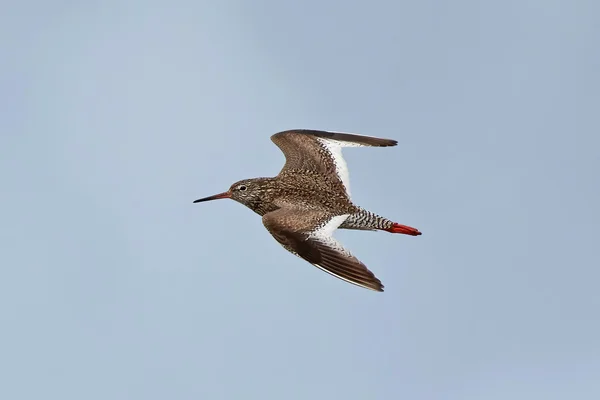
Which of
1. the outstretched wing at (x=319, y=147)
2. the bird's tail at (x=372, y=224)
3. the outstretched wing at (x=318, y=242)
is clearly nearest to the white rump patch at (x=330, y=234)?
the outstretched wing at (x=318, y=242)

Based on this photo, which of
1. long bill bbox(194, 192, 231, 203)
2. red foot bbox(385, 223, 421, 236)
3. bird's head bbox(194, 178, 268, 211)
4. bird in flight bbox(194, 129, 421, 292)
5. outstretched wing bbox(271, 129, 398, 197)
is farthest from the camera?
long bill bbox(194, 192, 231, 203)

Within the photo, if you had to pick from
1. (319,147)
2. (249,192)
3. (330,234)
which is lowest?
(330,234)

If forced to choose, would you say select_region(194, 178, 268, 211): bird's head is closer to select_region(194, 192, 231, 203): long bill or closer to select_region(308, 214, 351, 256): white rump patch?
select_region(194, 192, 231, 203): long bill

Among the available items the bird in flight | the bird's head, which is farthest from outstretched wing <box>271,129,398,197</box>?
the bird's head

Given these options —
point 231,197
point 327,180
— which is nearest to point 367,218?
point 327,180

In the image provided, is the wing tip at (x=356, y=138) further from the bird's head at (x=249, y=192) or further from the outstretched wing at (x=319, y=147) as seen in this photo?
the bird's head at (x=249, y=192)

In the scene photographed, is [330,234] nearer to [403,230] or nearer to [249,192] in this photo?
[403,230]

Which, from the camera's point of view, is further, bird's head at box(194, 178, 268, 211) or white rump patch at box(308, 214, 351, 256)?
bird's head at box(194, 178, 268, 211)

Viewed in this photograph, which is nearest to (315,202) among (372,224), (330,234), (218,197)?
(372,224)
